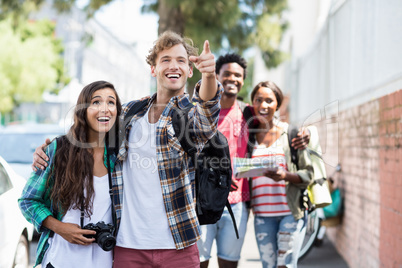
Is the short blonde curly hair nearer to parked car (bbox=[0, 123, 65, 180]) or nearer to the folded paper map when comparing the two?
the folded paper map

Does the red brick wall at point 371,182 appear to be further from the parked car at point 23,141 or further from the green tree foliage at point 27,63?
the green tree foliage at point 27,63

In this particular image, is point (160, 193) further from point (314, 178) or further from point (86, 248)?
point (314, 178)

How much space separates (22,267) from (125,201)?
289 centimetres

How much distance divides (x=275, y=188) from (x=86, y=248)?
6.30 ft

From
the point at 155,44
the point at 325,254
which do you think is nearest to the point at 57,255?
the point at 155,44

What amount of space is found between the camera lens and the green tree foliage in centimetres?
3834

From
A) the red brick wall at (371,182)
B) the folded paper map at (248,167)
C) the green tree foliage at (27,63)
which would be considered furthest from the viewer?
the green tree foliage at (27,63)

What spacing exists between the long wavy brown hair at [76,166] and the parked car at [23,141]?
16.2 feet

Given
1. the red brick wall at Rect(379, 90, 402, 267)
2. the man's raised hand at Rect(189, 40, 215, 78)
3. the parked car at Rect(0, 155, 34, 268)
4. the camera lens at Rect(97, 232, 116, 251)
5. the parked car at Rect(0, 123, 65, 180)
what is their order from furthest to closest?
1. the parked car at Rect(0, 123, 65, 180)
2. the parked car at Rect(0, 155, 34, 268)
3. the red brick wall at Rect(379, 90, 402, 267)
4. the camera lens at Rect(97, 232, 116, 251)
5. the man's raised hand at Rect(189, 40, 215, 78)

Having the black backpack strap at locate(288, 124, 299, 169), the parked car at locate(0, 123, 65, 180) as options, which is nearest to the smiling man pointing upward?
the black backpack strap at locate(288, 124, 299, 169)

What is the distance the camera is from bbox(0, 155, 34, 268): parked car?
4.88m


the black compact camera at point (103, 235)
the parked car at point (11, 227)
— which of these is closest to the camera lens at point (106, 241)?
the black compact camera at point (103, 235)

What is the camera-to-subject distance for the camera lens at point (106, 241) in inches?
112

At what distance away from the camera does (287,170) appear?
4.42 metres
